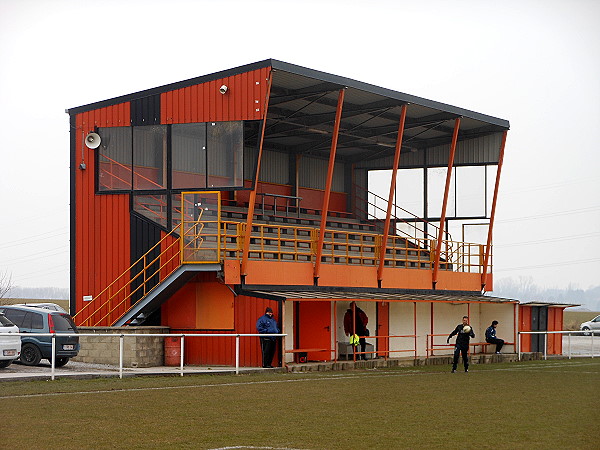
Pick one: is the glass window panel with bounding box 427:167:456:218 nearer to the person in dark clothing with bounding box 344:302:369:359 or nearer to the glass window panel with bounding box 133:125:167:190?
the person in dark clothing with bounding box 344:302:369:359

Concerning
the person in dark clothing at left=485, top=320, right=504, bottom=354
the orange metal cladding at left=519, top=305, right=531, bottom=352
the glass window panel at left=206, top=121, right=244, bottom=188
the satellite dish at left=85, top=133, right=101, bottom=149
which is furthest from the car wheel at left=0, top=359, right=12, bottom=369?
the orange metal cladding at left=519, top=305, right=531, bottom=352

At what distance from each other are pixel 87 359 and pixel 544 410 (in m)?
15.3

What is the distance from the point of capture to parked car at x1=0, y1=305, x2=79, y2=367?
25.8 meters

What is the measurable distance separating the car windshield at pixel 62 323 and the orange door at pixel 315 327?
706 centimetres

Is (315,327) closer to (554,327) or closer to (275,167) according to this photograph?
(275,167)

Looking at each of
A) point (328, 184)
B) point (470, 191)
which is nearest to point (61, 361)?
point (328, 184)

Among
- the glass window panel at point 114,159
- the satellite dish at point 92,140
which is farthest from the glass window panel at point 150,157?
the satellite dish at point 92,140

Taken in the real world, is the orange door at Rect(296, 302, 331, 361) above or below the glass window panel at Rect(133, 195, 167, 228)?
below

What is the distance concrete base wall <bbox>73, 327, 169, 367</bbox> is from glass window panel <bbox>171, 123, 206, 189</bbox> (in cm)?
492

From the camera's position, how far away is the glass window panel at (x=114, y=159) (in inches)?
1249

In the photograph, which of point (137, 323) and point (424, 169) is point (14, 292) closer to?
point (424, 169)

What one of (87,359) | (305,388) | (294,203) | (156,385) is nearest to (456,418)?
(305,388)

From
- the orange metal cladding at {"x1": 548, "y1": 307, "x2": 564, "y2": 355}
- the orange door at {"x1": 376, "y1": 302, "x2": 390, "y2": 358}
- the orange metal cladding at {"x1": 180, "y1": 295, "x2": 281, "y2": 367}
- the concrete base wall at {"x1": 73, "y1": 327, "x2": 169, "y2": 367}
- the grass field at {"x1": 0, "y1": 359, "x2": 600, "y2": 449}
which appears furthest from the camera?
the orange metal cladding at {"x1": 548, "y1": 307, "x2": 564, "y2": 355}

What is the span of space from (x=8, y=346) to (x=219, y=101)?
33.7 ft
